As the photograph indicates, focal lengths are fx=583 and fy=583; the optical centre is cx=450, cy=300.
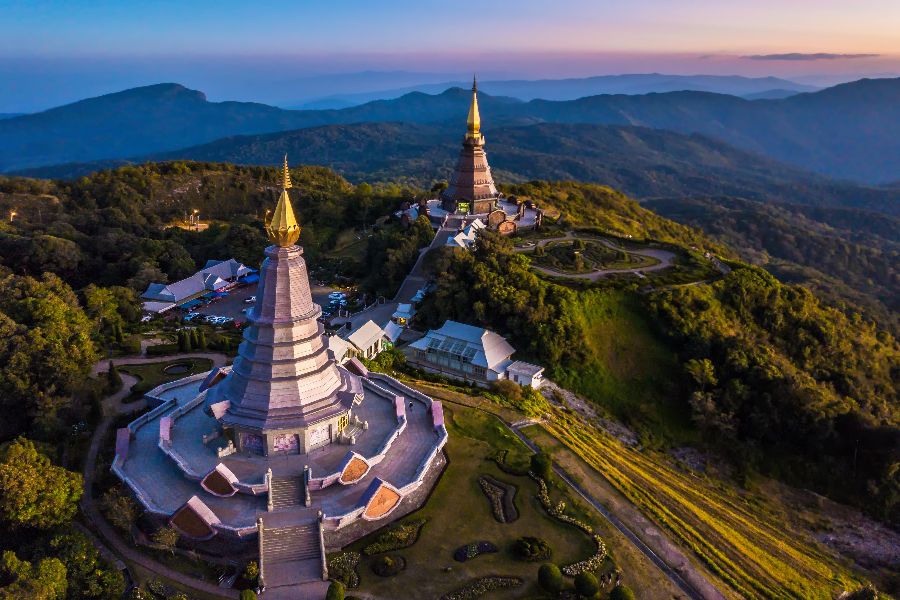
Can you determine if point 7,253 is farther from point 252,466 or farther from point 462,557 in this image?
point 462,557

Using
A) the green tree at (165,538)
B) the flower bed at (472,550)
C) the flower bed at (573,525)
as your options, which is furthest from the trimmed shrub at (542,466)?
the green tree at (165,538)

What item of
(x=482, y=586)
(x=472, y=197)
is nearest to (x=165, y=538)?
(x=482, y=586)

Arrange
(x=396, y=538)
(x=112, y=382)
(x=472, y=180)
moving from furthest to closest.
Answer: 1. (x=472, y=180)
2. (x=112, y=382)
3. (x=396, y=538)

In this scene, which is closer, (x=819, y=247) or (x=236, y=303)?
(x=236, y=303)

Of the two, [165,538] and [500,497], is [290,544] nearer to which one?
[165,538]

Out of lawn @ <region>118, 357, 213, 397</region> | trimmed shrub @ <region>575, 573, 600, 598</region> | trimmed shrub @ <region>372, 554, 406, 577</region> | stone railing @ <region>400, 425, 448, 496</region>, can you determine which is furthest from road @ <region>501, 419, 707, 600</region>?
lawn @ <region>118, 357, 213, 397</region>

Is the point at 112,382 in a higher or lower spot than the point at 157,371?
higher

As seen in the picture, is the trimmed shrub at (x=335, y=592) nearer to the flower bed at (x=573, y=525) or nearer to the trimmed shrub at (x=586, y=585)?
the trimmed shrub at (x=586, y=585)

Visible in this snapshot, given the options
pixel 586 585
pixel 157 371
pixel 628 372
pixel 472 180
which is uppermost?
pixel 472 180
